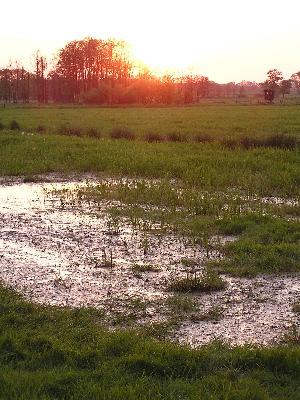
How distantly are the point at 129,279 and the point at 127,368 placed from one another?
2.75 meters

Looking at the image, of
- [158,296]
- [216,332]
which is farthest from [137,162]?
[216,332]

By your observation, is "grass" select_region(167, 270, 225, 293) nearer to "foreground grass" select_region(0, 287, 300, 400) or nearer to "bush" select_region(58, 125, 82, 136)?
"foreground grass" select_region(0, 287, 300, 400)

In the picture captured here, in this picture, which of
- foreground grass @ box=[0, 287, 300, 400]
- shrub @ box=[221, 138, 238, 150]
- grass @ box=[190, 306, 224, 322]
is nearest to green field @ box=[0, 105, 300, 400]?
foreground grass @ box=[0, 287, 300, 400]

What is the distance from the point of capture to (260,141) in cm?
2300

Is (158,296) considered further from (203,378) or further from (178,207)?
(178,207)

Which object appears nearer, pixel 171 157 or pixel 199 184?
pixel 199 184

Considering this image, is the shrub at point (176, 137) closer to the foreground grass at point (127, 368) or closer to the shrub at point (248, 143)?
the shrub at point (248, 143)

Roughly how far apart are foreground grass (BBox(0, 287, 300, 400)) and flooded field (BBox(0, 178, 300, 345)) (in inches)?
19.7

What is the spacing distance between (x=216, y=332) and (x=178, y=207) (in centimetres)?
693

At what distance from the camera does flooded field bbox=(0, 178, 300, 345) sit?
6219 mm

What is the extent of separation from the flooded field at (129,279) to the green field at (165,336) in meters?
0.34

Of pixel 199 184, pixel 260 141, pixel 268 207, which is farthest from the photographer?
pixel 260 141

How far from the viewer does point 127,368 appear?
5047 millimetres

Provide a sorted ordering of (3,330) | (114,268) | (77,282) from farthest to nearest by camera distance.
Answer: (114,268)
(77,282)
(3,330)
